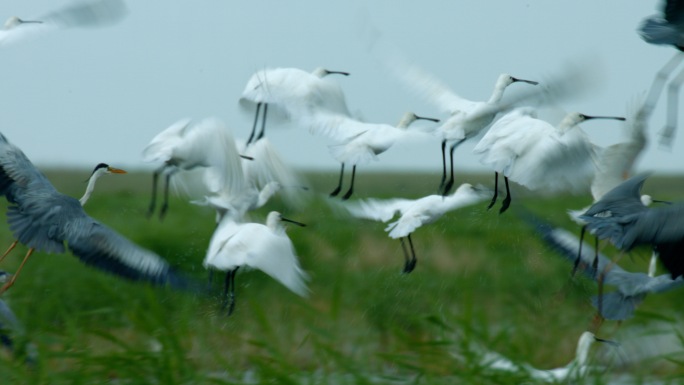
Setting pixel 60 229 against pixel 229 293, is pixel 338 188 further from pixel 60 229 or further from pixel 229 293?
pixel 60 229

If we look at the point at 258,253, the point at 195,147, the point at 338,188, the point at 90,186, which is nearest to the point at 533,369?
the point at 258,253

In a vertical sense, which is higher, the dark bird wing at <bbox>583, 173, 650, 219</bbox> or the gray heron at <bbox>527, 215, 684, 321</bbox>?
the dark bird wing at <bbox>583, 173, 650, 219</bbox>

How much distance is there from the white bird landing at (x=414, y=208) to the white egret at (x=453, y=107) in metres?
0.10

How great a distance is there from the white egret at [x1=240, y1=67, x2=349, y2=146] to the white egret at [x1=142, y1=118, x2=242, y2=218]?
0.50 meters

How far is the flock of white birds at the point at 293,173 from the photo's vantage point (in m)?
6.26

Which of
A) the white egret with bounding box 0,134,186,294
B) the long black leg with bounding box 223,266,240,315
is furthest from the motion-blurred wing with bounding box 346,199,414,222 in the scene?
the white egret with bounding box 0,134,186,294

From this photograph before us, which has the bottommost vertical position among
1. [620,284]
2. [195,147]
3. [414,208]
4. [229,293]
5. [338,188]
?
[229,293]

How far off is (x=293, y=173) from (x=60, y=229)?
2176 millimetres

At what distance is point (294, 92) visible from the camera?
7.33m

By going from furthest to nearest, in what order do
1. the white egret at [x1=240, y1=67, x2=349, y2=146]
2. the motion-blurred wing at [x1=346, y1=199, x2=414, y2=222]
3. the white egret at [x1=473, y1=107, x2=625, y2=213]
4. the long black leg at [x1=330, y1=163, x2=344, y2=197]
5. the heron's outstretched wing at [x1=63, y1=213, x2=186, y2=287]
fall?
the long black leg at [x1=330, y1=163, x2=344, y2=197], the motion-blurred wing at [x1=346, y1=199, x2=414, y2=222], the white egret at [x1=240, y1=67, x2=349, y2=146], the white egret at [x1=473, y1=107, x2=625, y2=213], the heron's outstretched wing at [x1=63, y1=213, x2=186, y2=287]

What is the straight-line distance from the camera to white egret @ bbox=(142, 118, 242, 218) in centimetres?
682

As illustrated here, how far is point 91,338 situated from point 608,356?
2.53 metres

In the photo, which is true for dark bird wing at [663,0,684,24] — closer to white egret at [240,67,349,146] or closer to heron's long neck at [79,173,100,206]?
white egret at [240,67,349,146]

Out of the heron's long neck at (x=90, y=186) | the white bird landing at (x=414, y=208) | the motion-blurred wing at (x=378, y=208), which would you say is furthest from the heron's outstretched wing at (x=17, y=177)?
the motion-blurred wing at (x=378, y=208)
